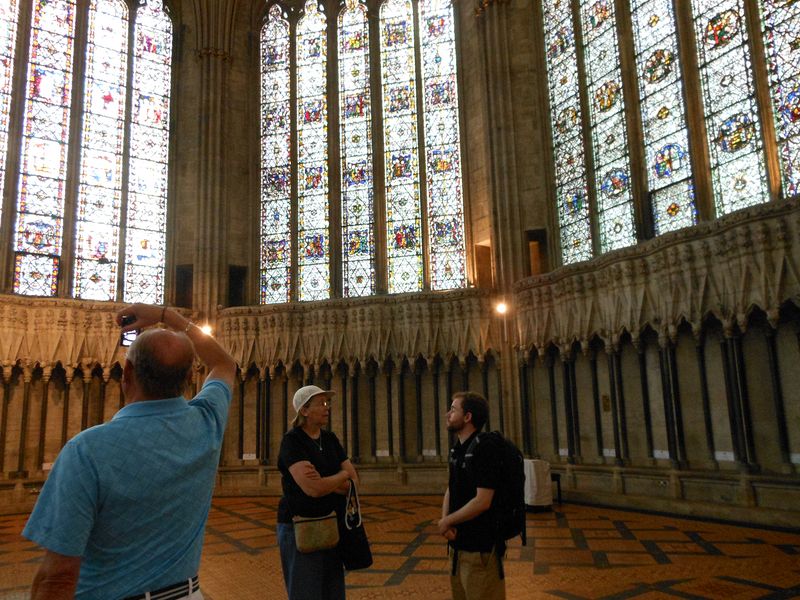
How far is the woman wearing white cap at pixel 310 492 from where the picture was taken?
145 inches

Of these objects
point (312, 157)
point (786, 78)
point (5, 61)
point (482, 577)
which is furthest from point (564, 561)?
point (5, 61)

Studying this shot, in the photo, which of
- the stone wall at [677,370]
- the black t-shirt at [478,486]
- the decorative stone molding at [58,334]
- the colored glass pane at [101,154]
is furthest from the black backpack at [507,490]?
the colored glass pane at [101,154]

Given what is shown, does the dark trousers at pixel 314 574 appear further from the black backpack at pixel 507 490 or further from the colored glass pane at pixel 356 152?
the colored glass pane at pixel 356 152

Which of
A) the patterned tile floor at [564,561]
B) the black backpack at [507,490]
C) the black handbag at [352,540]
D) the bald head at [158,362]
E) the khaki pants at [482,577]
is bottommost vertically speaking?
the patterned tile floor at [564,561]

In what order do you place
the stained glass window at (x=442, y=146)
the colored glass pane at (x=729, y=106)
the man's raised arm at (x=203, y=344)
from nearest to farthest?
the man's raised arm at (x=203, y=344), the colored glass pane at (x=729, y=106), the stained glass window at (x=442, y=146)

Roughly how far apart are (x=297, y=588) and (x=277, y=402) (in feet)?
43.5

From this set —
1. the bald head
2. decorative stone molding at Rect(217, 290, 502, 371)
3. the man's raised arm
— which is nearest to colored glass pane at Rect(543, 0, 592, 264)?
decorative stone molding at Rect(217, 290, 502, 371)

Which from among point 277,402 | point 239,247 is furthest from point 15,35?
point 277,402

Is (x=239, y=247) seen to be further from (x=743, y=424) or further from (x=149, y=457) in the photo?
(x=149, y=457)

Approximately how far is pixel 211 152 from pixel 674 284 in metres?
12.3

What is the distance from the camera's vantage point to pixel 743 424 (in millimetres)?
10406

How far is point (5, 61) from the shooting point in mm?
16125

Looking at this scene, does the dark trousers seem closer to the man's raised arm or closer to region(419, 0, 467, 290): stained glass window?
the man's raised arm

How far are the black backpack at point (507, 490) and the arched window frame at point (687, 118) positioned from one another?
29.7ft
